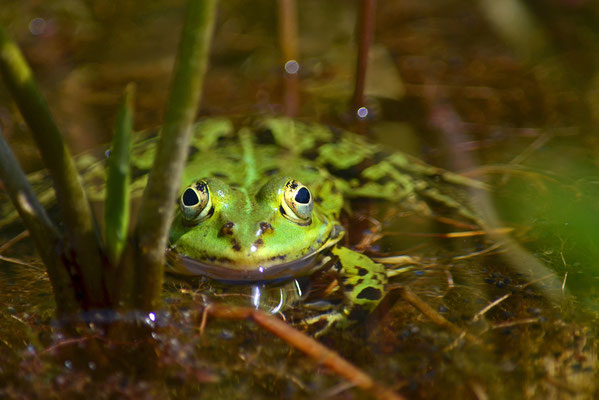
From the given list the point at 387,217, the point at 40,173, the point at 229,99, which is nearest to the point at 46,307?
the point at 40,173

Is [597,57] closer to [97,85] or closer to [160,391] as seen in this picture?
[97,85]

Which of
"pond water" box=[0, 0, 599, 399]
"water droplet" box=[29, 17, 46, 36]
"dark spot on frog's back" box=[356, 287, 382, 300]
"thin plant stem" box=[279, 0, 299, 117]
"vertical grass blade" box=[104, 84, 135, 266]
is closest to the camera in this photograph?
"vertical grass blade" box=[104, 84, 135, 266]

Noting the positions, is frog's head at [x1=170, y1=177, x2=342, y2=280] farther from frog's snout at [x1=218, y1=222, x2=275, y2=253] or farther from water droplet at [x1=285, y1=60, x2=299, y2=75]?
water droplet at [x1=285, y1=60, x2=299, y2=75]

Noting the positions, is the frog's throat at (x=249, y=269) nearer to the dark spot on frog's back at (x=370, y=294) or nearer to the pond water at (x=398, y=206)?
the pond water at (x=398, y=206)

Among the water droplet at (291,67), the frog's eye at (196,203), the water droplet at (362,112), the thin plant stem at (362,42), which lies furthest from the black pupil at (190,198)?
the water droplet at (291,67)

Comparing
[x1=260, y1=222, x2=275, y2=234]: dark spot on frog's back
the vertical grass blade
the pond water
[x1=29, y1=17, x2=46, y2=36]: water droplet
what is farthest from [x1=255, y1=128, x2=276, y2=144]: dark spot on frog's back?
[x1=29, y1=17, x2=46, y2=36]: water droplet

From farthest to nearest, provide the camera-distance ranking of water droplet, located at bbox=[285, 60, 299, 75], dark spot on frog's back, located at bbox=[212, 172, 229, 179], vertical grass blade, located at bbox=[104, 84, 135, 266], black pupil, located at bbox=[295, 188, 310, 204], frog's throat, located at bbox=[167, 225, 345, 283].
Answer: water droplet, located at bbox=[285, 60, 299, 75]
dark spot on frog's back, located at bbox=[212, 172, 229, 179]
black pupil, located at bbox=[295, 188, 310, 204]
frog's throat, located at bbox=[167, 225, 345, 283]
vertical grass blade, located at bbox=[104, 84, 135, 266]

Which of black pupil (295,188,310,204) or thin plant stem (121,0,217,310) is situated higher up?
thin plant stem (121,0,217,310)
